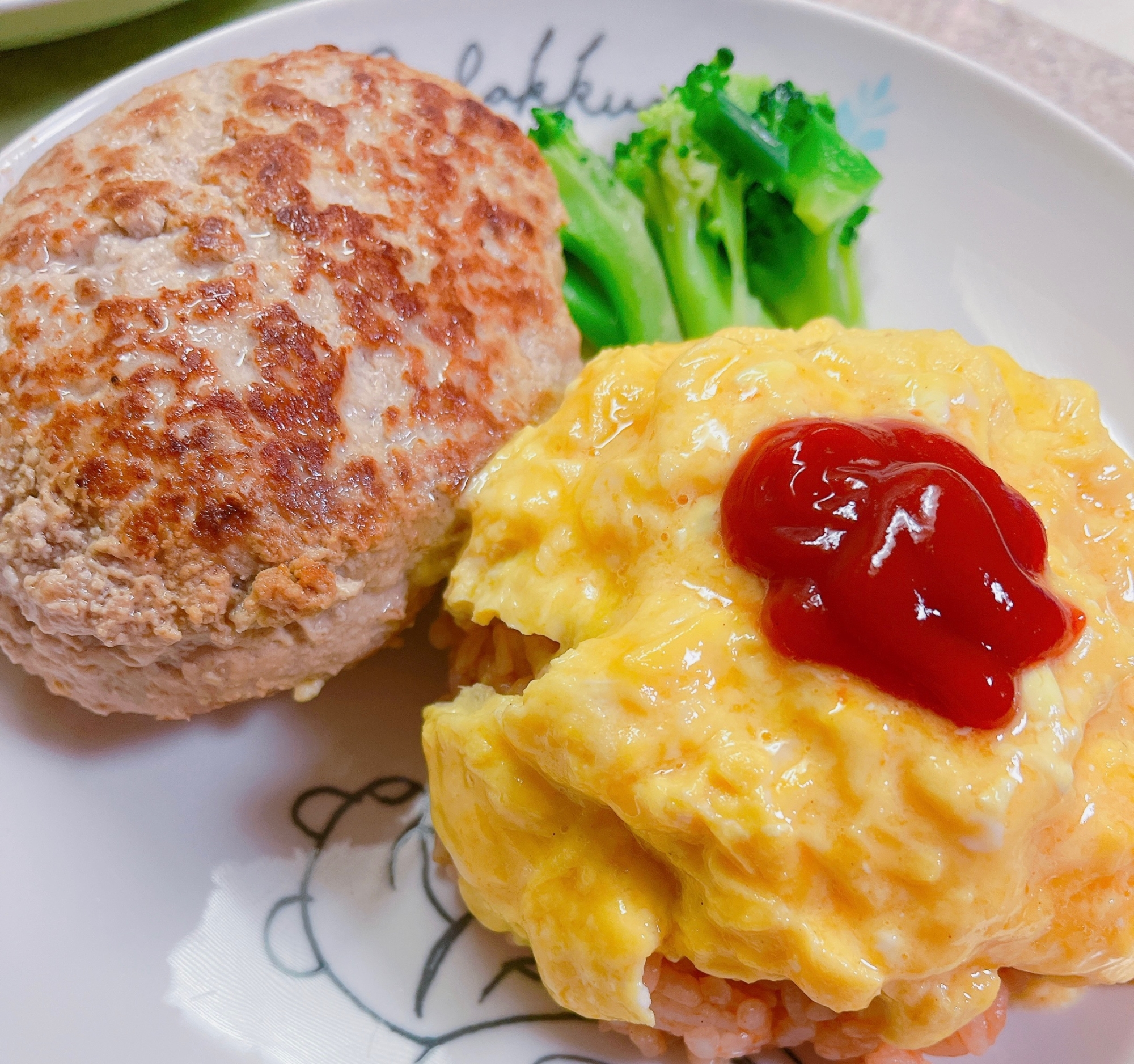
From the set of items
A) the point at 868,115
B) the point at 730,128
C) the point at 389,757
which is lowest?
the point at 389,757

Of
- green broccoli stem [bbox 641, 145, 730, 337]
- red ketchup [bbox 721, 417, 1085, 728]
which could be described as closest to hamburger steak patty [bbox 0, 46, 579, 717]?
green broccoli stem [bbox 641, 145, 730, 337]

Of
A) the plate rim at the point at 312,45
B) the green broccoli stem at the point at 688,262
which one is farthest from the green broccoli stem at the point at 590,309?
the plate rim at the point at 312,45

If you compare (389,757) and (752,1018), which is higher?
(752,1018)

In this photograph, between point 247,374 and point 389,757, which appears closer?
point 247,374

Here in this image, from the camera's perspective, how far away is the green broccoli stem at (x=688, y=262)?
256 centimetres

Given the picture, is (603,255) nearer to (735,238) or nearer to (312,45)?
(735,238)

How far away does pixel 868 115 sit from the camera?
2.80 metres

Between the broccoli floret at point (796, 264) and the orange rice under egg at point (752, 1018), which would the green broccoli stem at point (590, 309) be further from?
the orange rice under egg at point (752, 1018)

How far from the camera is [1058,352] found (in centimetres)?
261

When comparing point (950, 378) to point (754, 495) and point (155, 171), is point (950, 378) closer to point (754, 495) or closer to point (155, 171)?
point (754, 495)

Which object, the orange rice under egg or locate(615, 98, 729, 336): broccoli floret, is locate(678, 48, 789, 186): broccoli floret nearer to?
locate(615, 98, 729, 336): broccoli floret

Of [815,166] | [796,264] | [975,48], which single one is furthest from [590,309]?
[975,48]

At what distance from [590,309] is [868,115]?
1.09 metres

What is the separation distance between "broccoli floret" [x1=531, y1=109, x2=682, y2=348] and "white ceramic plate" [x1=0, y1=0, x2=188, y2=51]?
1.26 meters
